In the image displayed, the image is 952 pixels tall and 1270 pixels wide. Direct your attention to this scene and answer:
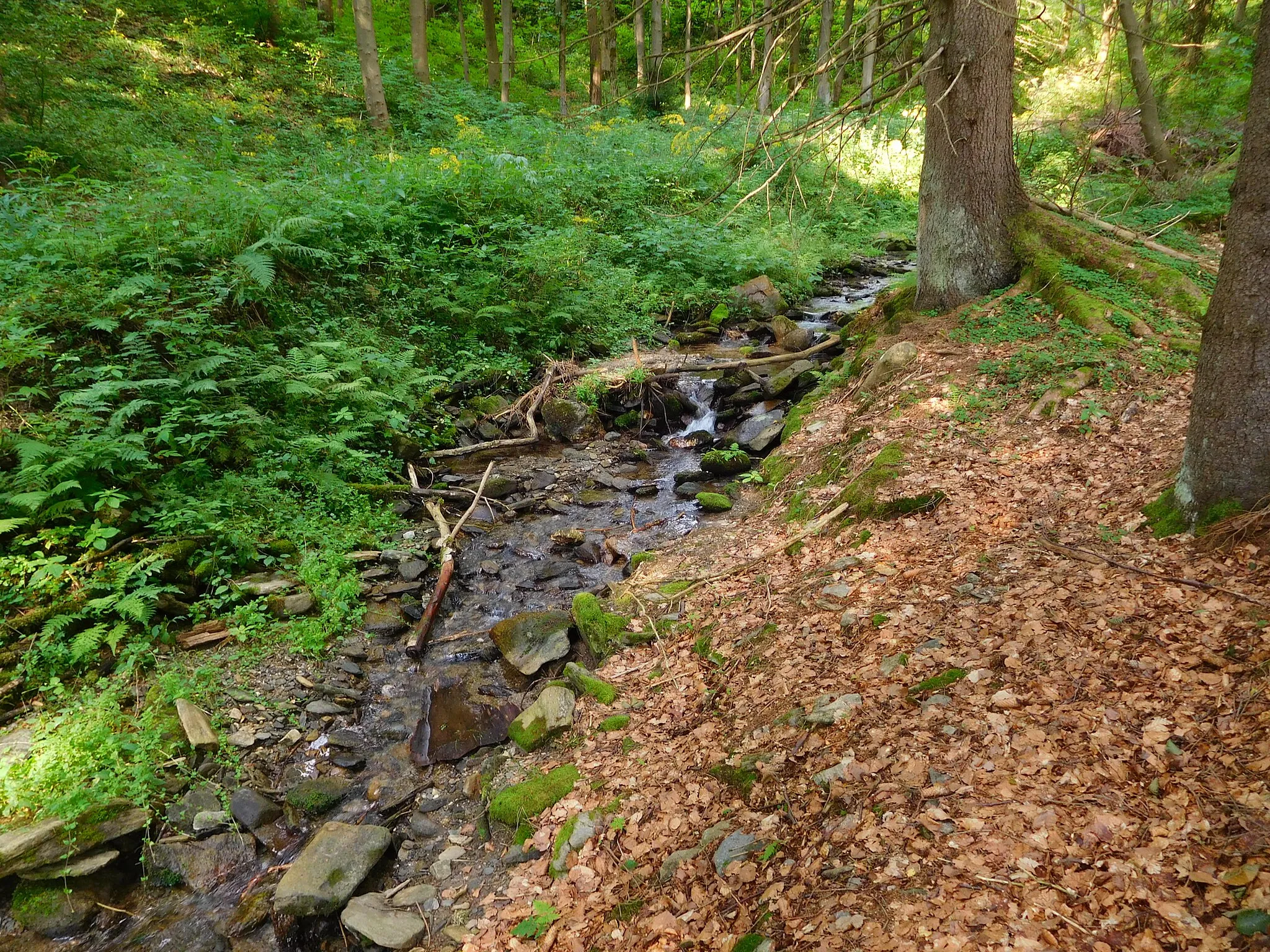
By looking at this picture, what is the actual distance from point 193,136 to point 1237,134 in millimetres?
22860

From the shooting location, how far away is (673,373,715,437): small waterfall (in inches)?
432

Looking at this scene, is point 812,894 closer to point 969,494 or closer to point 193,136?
point 969,494

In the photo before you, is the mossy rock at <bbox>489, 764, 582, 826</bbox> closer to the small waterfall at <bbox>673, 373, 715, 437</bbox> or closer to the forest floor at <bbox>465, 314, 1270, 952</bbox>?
the forest floor at <bbox>465, 314, 1270, 952</bbox>

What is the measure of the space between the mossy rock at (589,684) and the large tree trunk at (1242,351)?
4016 mm

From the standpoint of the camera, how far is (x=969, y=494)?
5.24 m

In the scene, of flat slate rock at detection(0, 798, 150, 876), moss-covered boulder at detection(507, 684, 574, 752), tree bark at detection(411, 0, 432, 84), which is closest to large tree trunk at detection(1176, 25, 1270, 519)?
moss-covered boulder at detection(507, 684, 574, 752)

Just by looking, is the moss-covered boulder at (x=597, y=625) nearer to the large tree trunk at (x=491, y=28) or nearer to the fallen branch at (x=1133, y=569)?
the fallen branch at (x=1133, y=569)

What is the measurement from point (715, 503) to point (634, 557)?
1.49 meters

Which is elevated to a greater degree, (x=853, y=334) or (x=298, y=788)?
(x=853, y=334)

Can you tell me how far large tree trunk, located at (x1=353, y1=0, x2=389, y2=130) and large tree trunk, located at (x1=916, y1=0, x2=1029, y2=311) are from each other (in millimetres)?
13488

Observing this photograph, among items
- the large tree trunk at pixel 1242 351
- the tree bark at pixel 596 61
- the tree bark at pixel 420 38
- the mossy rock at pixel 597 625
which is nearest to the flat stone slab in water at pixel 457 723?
the mossy rock at pixel 597 625

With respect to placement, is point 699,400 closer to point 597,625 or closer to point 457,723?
point 597,625

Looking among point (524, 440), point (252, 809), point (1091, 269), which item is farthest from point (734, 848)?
point (524, 440)

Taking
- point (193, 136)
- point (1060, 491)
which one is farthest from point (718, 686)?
point (193, 136)
